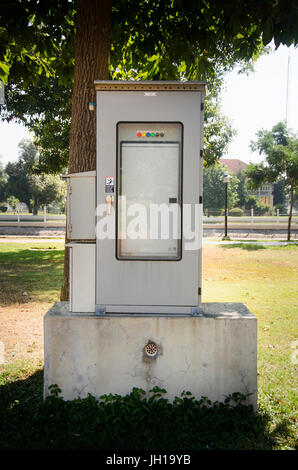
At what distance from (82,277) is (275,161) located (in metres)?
20.5

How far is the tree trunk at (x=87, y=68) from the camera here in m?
4.45

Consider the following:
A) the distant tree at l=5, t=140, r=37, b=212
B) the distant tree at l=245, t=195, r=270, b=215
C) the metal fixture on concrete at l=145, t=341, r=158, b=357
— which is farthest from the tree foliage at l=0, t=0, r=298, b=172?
the distant tree at l=245, t=195, r=270, b=215

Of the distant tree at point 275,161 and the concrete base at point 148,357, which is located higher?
the distant tree at point 275,161

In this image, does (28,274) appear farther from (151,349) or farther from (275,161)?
(275,161)

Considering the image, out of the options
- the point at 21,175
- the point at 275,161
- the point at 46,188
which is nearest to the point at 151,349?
the point at 275,161

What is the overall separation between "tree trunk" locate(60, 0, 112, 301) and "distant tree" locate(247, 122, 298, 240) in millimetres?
18874

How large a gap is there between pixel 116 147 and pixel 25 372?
267 centimetres

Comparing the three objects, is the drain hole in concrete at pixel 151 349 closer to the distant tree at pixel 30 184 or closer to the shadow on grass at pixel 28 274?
the shadow on grass at pixel 28 274

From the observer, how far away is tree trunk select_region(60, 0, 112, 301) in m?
4.45

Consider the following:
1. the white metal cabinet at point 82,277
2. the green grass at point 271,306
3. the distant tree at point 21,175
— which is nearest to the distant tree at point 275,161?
the green grass at point 271,306

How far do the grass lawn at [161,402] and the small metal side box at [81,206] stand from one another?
1446mm

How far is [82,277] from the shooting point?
357 cm

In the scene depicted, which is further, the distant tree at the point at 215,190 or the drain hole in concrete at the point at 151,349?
the distant tree at the point at 215,190

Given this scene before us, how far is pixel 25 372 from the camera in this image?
438 cm
